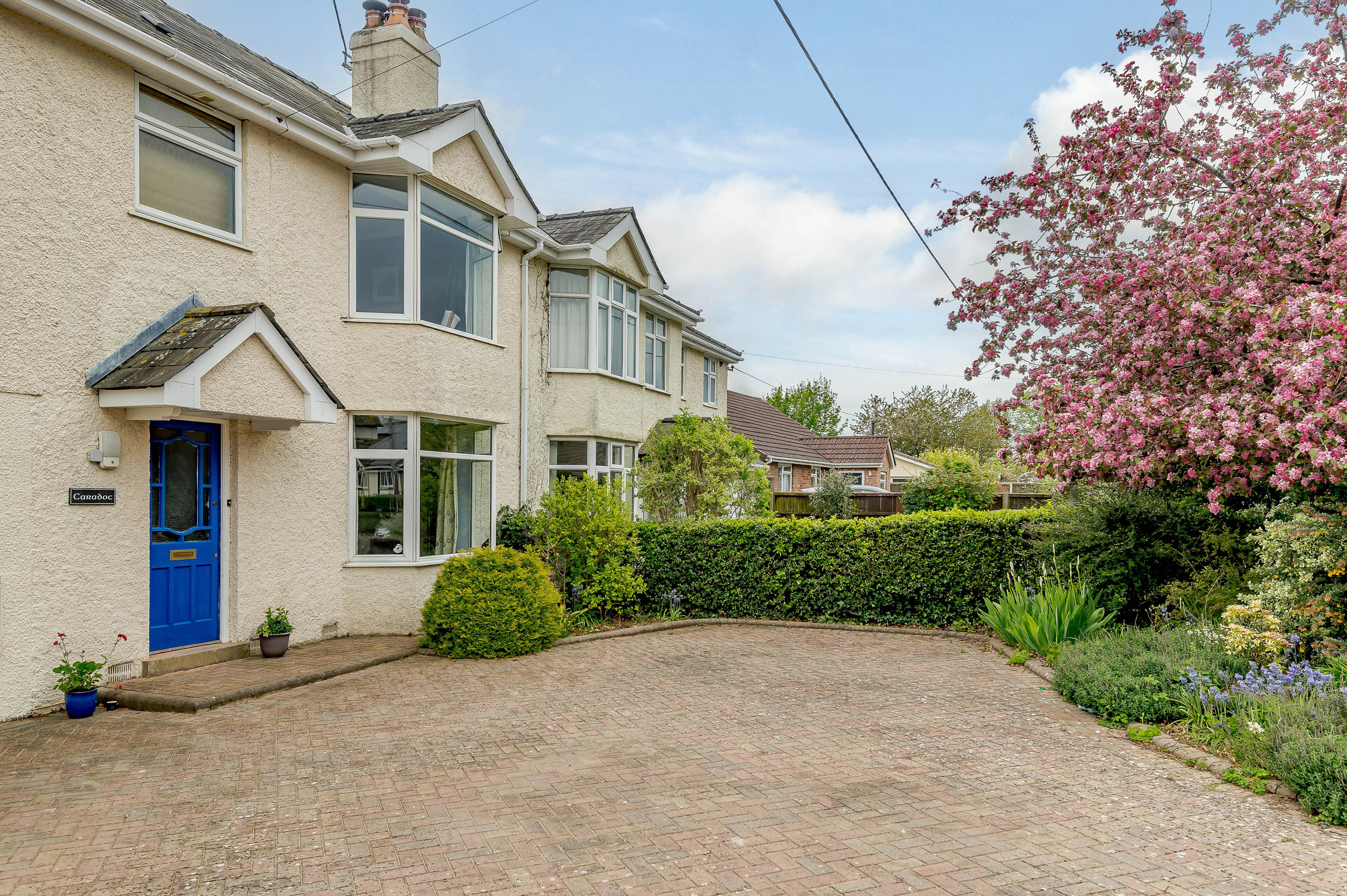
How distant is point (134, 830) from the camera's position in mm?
4625

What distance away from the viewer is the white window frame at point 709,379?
23938 mm

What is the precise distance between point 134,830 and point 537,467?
9.70 m

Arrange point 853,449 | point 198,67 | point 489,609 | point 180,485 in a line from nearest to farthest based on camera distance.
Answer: point 198,67
point 180,485
point 489,609
point 853,449

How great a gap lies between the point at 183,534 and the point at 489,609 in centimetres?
324

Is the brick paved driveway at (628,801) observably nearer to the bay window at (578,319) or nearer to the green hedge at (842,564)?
the green hedge at (842,564)

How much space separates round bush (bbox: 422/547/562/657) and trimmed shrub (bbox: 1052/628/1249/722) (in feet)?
18.5

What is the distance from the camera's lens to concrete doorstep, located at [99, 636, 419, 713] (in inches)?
284

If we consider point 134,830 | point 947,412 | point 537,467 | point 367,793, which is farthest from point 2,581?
point 947,412

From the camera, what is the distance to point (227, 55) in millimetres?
10469

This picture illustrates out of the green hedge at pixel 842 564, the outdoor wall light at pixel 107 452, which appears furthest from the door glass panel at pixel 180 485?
the green hedge at pixel 842 564

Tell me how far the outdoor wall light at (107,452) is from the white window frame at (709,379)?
17.1 metres

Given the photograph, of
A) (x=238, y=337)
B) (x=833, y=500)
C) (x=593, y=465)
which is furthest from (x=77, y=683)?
(x=833, y=500)

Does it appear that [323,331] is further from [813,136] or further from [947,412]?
[947,412]

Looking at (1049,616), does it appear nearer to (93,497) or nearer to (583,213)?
(93,497)
